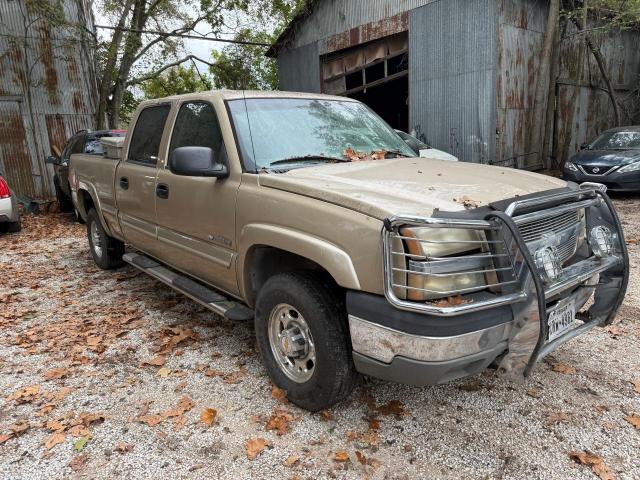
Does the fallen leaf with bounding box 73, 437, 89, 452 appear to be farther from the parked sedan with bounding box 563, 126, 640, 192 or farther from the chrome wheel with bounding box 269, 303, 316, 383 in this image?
the parked sedan with bounding box 563, 126, 640, 192

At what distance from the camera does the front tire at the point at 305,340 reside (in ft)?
8.75

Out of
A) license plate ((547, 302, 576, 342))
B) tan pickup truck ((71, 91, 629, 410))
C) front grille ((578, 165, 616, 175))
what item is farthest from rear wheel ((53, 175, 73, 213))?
front grille ((578, 165, 616, 175))

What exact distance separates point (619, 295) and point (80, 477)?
3219mm

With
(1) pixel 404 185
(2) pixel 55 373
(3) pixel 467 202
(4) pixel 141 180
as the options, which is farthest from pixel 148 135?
(3) pixel 467 202

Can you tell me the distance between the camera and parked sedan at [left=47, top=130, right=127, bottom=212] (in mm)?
9469

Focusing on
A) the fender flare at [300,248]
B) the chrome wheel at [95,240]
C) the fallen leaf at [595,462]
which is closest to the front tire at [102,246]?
the chrome wheel at [95,240]

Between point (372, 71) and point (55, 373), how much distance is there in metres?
15.5

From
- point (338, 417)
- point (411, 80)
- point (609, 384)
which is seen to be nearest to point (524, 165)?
point (411, 80)

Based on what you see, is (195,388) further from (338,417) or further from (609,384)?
(609,384)

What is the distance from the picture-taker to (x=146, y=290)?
546cm

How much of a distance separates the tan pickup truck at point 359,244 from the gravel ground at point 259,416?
352 mm

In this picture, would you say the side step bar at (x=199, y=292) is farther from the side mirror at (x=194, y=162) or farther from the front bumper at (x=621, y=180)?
the front bumper at (x=621, y=180)

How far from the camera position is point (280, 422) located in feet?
9.51

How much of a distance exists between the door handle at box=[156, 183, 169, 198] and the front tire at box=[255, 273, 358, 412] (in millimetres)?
1475
